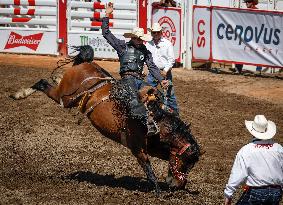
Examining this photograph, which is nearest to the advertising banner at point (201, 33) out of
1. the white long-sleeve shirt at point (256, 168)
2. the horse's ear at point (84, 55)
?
the horse's ear at point (84, 55)

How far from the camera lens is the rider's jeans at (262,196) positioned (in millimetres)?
5820

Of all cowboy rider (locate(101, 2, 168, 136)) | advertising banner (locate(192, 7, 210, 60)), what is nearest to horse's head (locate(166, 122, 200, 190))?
cowboy rider (locate(101, 2, 168, 136))

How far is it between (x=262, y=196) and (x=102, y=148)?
4841 mm

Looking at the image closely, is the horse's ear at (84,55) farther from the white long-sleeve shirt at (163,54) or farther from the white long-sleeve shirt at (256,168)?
the white long-sleeve shirt at (256,168)

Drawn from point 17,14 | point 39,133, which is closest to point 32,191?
point 39,133

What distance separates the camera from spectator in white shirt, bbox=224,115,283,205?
5.77 meters

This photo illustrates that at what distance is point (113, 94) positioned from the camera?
834cm

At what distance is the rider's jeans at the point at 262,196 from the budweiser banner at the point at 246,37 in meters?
11.6

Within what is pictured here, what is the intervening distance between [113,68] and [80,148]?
781cm

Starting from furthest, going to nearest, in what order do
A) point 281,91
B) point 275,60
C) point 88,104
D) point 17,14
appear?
point 17,14 → point 275,60 → point 281,91 → point 88,104

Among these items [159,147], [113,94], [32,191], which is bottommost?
[32,191]

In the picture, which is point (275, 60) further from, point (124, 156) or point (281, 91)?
point (124, 156)

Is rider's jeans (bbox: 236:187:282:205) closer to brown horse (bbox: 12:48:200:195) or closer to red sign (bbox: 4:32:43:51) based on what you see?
brown horse (bbox: 12:48:200:195)

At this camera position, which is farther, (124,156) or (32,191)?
(124,156)
